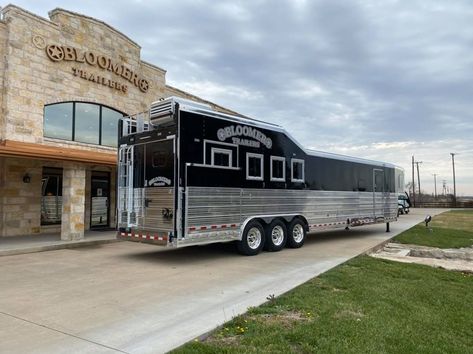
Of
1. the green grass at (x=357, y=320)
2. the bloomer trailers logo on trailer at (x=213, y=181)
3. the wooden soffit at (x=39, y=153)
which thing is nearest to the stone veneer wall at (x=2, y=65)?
the wooden soffit at (x=39, y=153)

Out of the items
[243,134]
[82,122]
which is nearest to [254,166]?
[243,134]

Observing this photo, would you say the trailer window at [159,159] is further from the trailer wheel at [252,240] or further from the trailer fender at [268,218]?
the trailer wheel at [252,240]

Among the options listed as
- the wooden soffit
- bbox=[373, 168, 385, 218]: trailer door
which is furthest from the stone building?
bbox=[373, 168, 385, 218]: trailer door

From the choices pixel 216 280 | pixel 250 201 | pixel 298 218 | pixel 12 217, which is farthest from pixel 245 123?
pixel 12 217

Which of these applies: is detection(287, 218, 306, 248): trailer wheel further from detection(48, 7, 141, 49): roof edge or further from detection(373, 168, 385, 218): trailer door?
detection(48, 7, 141, 49): roof edge

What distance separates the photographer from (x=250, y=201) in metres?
11.3

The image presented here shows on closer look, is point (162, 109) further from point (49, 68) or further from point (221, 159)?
point (49, 68)

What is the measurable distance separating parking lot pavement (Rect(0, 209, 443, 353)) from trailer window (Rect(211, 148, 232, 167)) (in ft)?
7.73

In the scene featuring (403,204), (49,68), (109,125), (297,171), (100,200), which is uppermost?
(49,68)

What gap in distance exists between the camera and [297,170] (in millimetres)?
13008

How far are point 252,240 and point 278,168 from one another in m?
2.22

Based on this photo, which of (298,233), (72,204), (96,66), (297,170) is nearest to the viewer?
(297,170)

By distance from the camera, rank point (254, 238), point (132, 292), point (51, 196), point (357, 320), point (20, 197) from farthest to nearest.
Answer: point (51, 196) → point (20, 197) → point (254, 238) → point (132, 292) → point (357, 320)

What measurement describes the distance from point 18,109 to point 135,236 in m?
6.63
